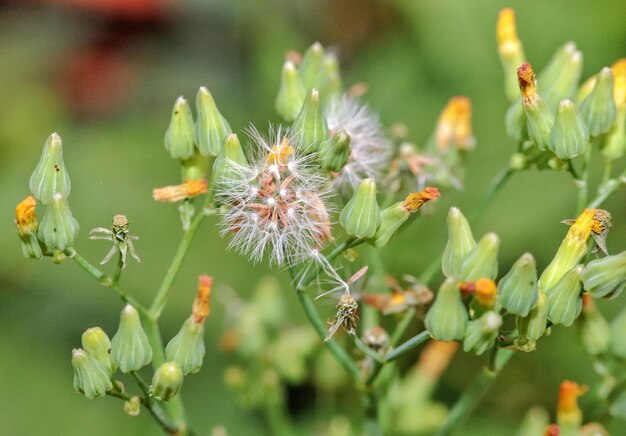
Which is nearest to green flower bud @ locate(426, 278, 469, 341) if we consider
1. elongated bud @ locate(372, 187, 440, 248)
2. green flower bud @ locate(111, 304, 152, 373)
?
elongated bud @ locate(372, 187, 440, 248)

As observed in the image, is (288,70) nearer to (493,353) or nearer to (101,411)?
(493,353)

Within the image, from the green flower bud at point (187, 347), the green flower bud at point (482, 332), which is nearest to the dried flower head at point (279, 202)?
the green flower bud at point (187, 347)

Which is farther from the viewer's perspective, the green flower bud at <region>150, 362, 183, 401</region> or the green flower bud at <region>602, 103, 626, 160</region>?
the green flower bud at <region>602, 103, 626, 160</region>

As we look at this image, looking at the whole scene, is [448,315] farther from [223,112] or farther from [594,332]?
[223,112]

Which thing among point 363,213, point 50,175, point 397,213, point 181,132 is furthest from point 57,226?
point 397,213

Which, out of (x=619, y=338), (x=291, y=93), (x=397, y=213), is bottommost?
(x=619, y=338)

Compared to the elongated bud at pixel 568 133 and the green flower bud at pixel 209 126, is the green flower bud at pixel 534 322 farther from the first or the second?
the green flower bud at pixel 209 126

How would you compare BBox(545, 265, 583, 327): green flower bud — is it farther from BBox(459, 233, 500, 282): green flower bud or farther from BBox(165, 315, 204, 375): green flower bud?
BBox(165, 315, 204, 375): green flower bud
